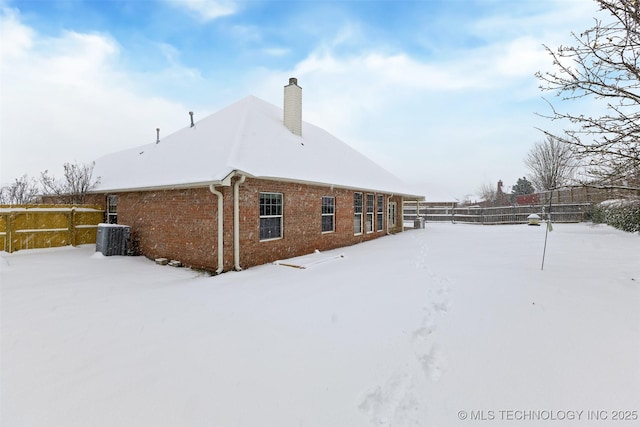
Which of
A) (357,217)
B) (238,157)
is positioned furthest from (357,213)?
(238,157)

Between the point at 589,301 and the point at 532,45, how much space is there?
417 centimetres

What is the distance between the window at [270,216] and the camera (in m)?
8.77

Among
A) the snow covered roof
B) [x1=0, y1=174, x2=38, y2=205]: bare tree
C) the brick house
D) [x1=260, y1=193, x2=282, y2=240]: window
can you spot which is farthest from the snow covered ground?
[x1=0, y1=174, x2=38, y2=205]: bare tree

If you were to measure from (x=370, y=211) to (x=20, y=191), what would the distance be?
1844 centimetres

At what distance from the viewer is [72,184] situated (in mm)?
13273

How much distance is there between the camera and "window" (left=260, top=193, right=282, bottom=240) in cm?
877

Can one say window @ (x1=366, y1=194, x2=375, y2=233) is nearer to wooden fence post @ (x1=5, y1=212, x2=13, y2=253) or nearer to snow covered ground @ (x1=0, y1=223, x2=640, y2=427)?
snow covered ground @ (x1=0, y1=223, x2=640, y2=427)

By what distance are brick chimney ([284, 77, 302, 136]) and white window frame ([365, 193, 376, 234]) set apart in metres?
4.82

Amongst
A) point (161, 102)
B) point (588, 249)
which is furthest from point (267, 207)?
point (161, 102)

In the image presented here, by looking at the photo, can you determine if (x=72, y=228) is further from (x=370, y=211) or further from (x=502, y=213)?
(x=502, y=213)

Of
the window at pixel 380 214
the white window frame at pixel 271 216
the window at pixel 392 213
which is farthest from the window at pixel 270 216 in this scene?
the window at pixel 392 213

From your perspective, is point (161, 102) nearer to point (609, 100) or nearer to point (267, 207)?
point (267, 207)

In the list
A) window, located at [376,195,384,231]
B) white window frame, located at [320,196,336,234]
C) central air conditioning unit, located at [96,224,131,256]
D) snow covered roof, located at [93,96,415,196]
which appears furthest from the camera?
window, located at [376,195,384,231]

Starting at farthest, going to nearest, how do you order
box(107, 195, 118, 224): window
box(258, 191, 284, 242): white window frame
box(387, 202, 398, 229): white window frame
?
box(387, 202, 398, 229): white window frame → box(107, 195, 118, 224): window → box(258, 191, 284, 242): white window frame
